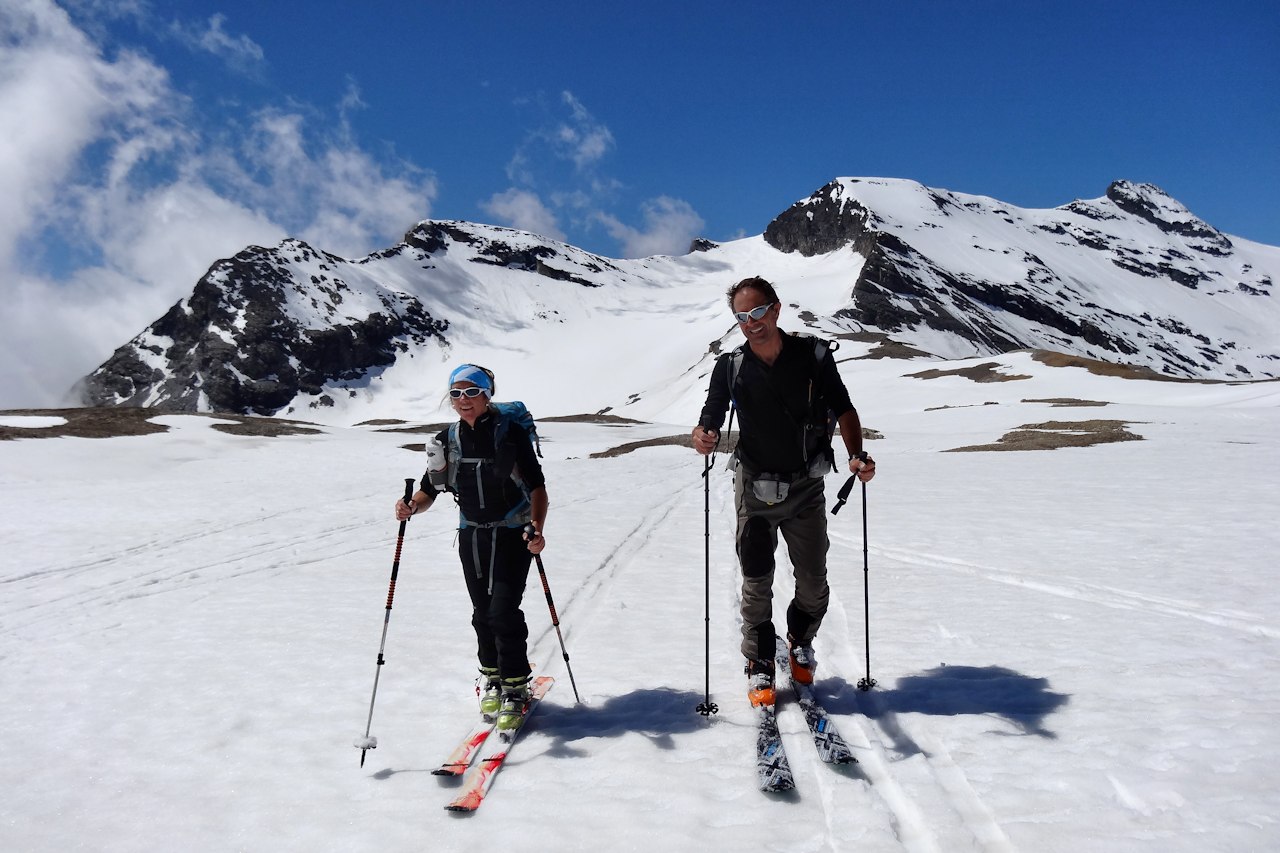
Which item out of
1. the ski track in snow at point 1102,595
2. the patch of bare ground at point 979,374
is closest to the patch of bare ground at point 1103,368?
the patch of bare ground at point 979,374

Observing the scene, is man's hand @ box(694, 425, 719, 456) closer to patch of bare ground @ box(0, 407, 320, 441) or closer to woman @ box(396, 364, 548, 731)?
woman @ box(396, 364, 548, 731)

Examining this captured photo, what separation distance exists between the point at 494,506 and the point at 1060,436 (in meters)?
28.8

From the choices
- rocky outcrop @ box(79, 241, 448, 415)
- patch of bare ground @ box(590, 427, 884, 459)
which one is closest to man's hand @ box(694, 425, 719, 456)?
patch of bare ground @ box(590, 427, 884, 459)

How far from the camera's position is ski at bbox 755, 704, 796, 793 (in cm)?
439

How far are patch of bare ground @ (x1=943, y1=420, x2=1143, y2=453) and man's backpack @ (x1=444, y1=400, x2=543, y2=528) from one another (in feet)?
82.7

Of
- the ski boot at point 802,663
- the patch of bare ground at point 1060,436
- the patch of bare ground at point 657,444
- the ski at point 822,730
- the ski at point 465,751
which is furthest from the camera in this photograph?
the patch of bare ground at point 657,444

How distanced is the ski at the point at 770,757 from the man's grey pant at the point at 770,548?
0.62m

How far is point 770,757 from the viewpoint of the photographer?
15.4 feet

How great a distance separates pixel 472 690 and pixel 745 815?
3.04m

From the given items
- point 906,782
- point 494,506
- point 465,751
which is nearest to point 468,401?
point 494,506

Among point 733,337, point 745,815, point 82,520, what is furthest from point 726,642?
point 733,337

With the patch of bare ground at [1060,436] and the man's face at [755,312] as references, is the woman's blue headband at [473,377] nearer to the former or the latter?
the man's face at [755,312]

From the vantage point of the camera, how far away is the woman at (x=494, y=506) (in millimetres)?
5508

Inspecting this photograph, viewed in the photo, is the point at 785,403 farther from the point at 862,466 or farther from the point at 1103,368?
the point at 1103,368
